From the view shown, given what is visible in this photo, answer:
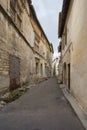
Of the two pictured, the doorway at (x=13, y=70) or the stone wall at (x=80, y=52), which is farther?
the doorway at (x=13, y=70)

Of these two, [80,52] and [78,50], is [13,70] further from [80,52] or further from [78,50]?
[80,52]

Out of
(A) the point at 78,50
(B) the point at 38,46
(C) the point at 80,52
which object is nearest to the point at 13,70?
(A) the point at 78,50

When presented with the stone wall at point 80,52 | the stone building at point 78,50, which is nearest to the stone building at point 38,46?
the stone building at point 78,50

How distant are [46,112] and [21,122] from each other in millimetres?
1334

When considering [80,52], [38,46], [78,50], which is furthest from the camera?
[38,46]

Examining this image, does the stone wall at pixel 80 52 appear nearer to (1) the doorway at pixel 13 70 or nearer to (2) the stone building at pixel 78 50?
(2) the stone building at pixel 78 50

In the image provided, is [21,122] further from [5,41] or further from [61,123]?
[5,41]

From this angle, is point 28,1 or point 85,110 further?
point 28,1

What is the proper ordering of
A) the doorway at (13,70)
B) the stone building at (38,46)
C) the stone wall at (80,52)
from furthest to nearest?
the stone building at (38,46) → the doorway at (13,70) → the stone wall at (80,52)

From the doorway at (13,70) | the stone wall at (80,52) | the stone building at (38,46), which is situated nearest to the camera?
the stone wall at (80,52)

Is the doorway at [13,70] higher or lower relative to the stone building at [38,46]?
lower

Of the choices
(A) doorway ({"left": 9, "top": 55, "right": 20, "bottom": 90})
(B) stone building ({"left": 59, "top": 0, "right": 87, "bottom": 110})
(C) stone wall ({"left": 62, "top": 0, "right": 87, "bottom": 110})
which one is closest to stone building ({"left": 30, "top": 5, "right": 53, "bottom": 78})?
(A) doorway ({"left": 9, "top": 55, "right": 20, "bottom": 90})

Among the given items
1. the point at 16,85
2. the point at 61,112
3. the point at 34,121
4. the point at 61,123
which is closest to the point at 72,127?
the point at 61,123

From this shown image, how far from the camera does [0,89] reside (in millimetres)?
8602
